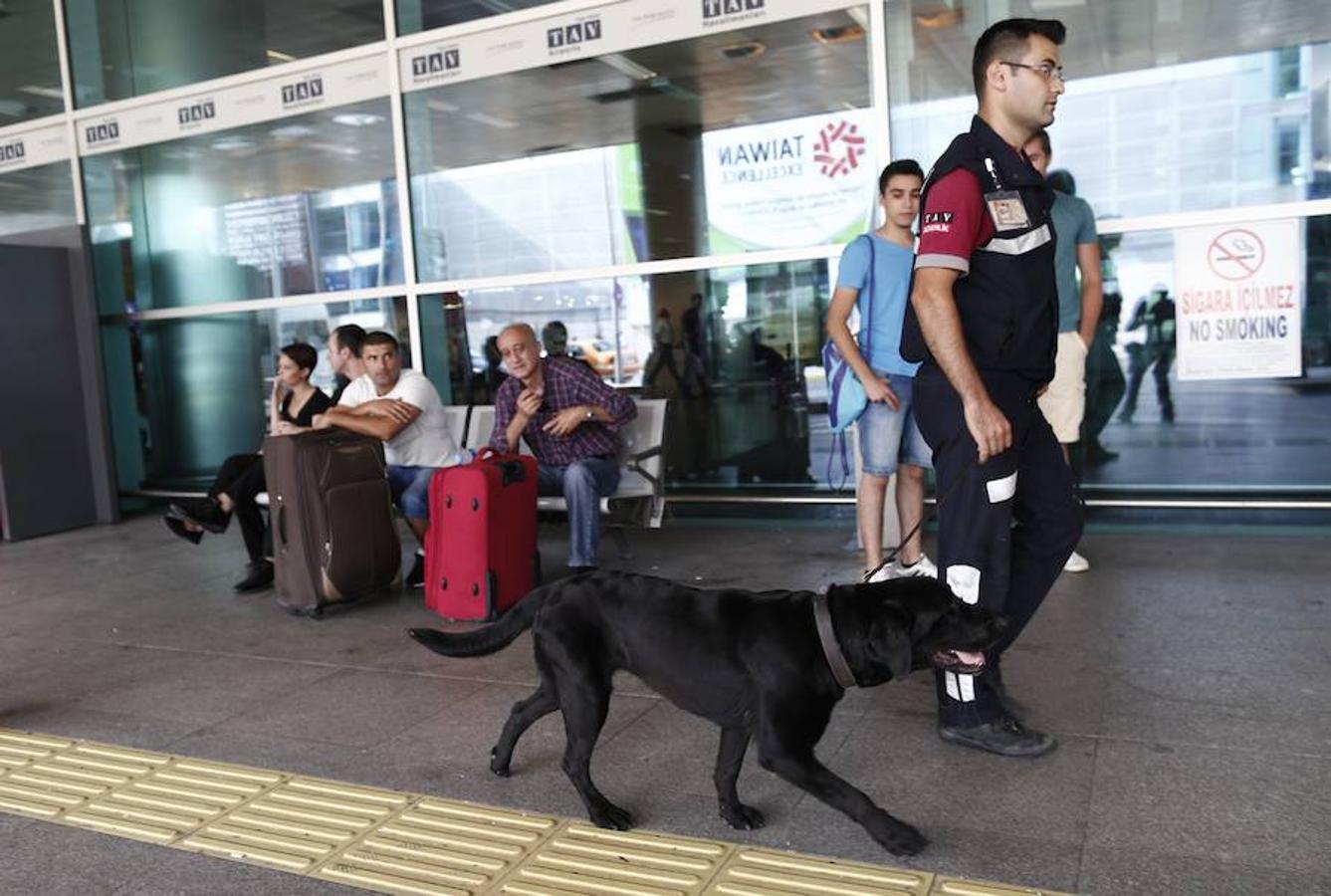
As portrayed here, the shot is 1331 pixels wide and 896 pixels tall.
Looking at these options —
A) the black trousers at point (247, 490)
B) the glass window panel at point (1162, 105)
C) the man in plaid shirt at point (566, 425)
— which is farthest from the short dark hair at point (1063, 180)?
the black trousers at point (247, 490)

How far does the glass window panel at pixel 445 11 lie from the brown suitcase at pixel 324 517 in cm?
364

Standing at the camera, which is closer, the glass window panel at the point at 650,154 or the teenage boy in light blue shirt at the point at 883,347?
the teenage boy in light blue shirt at the point at 883,347

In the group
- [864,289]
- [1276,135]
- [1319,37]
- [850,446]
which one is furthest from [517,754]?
[1319,37]

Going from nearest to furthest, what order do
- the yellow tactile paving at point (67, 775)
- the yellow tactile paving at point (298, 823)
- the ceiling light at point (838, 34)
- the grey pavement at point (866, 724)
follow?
the grey pavement at point (866, 724) < the yellow tactile paving at point (298, 823) < the yellow tactile paving at point (67, 775) < the ceiling light at point (838, 34)

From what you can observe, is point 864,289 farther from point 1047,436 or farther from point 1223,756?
point 1223,756

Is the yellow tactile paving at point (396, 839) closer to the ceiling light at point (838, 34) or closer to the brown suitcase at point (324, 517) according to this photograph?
the brown suitcase at point (324, 517)

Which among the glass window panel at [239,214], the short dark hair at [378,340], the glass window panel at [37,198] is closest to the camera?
the short dark hair at [378,340]

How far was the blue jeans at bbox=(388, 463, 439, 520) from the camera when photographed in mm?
5719

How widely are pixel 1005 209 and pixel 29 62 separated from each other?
9.30 metres

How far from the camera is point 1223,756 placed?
3.11 metres

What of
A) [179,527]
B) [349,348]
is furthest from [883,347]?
[179,527]

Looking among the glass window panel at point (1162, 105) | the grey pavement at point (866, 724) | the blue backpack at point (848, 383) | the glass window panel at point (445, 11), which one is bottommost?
the grey pavement at point (866, 724)

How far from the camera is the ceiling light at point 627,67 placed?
24.5 ft

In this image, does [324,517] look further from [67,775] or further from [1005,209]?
[1005,209]
